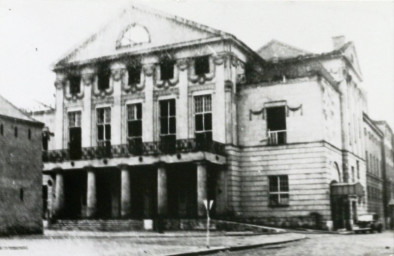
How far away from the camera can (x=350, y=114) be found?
38281 mm

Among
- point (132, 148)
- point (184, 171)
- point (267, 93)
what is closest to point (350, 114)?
point (267, 93)

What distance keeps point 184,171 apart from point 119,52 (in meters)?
8.84

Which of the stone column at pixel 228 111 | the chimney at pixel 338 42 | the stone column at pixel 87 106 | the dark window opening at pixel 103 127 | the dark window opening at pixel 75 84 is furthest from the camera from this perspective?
the dark window opening at pixel 75 84

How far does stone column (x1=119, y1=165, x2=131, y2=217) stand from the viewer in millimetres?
35469

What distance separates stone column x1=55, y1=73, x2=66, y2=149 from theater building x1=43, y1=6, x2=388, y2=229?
0.18m

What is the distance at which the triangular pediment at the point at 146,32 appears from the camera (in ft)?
117

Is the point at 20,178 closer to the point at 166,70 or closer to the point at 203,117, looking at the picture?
the point at 203,117

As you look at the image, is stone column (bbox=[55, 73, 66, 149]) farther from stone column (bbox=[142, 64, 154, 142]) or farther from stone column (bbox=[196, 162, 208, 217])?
stone column (bbox=[196, 162, 208, 217])

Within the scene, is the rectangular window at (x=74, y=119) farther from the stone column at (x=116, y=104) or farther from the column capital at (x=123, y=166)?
the column capital at (x=123, y=166)

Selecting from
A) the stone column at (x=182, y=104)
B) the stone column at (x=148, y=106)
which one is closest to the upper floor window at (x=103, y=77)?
the stone column at (x=148, y=106)

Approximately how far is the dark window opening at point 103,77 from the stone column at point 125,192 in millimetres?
6866

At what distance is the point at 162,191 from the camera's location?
34375 millimetres

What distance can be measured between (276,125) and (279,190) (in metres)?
3.91

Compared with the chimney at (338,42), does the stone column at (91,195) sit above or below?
below
